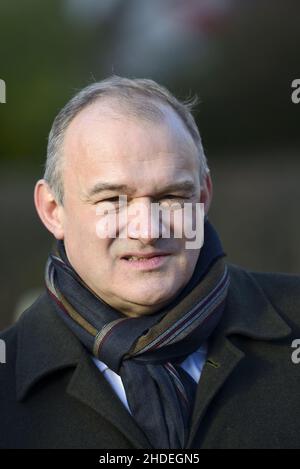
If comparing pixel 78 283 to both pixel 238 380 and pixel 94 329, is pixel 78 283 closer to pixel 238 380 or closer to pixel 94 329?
pixel 94 329

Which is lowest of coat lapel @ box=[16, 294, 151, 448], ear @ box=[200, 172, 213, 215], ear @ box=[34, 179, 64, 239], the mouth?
coat lapel @ box=[16, 294, 151, 448]

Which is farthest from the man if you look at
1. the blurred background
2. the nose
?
the blurred background

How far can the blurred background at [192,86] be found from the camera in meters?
8.19

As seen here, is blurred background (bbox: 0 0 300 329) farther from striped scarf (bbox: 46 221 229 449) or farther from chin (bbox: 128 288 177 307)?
chin (bbox: 128 288 177 307)

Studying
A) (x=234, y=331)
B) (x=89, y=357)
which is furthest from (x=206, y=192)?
(x=89, y=357)

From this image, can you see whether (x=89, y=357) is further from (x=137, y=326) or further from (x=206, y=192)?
(x=206, y=192)

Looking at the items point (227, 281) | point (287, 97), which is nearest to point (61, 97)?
point (287, 97)

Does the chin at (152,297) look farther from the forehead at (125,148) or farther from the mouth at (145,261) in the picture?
the forehead at (125,148)

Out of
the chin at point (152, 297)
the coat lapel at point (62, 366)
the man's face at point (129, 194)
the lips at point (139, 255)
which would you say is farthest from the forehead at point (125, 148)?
the coat lapel at point (62, 366)

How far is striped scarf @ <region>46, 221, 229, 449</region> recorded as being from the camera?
108 inches

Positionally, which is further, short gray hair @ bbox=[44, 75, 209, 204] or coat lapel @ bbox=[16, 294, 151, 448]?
short gray hair @ bbox=[44, 75, 209, 204]

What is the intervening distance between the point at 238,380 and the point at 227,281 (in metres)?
0.36

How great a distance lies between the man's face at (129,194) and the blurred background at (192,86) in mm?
5156

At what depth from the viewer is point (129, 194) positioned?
2.78 meters
